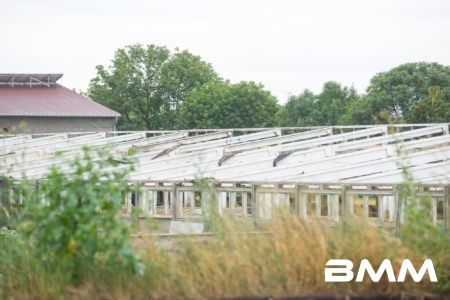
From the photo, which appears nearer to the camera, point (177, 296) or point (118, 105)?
point (177, 296)

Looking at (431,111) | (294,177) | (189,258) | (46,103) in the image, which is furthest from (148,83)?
(189,258)

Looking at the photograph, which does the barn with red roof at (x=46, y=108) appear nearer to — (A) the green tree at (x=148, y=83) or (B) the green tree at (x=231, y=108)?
(B) the green tree at (x=231, y=108)

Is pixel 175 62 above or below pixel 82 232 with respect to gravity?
above

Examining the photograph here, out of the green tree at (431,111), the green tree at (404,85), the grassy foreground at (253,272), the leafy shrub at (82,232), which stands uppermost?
the green tree at (404,85)

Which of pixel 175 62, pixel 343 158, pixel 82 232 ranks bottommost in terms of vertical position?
pixel 82 232

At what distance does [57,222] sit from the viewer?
23.5 ft

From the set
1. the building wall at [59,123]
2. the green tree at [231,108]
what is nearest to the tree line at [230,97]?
the green tree at [231,108]

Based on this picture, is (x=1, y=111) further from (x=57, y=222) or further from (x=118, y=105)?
(x=57, y=222)

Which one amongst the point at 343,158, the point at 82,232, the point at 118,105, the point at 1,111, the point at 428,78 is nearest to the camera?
the point at 82,232

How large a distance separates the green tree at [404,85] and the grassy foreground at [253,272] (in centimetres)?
5518

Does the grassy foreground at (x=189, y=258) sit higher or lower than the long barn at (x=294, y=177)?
lower

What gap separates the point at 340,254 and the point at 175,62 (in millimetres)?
73100

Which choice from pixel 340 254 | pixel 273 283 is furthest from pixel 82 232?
pixel 340 254

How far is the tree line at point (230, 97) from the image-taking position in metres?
62.3
